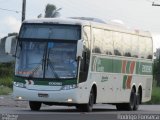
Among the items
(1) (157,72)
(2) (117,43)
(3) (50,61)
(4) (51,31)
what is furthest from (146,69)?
(1) (157,72)

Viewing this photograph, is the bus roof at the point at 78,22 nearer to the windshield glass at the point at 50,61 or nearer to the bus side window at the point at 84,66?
the windshield glass at the point at 50,61

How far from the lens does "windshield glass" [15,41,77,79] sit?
94.3ft

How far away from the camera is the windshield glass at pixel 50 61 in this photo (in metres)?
28.8

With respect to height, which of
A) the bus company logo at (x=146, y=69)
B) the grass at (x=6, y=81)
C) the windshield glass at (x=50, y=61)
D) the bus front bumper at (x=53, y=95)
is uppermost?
the windshield glass at (x=50, y=61)

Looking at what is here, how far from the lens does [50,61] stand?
94.6 feet

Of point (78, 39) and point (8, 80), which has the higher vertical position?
point (78, 39)

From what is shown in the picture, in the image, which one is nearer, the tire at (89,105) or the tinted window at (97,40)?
the tire at (89,105)

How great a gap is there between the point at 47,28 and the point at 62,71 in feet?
5.96

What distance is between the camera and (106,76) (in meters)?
31.9

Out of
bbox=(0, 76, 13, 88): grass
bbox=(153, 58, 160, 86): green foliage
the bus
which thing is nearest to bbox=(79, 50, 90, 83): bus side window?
the bus

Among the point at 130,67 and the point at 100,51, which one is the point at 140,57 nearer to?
the point at 130,67

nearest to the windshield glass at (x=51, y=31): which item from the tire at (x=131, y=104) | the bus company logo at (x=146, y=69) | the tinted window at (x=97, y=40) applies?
the tinted window at (x=97, y=40)

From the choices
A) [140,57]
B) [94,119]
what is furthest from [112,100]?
[94,119]

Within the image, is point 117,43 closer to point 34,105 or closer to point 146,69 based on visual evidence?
point 146,69
